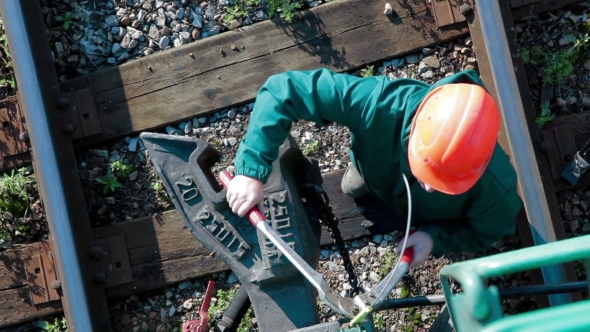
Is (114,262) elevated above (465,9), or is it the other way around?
(465,9)

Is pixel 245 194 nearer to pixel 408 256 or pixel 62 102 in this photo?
pixel 408 256

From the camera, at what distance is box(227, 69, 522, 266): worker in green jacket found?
2.88m

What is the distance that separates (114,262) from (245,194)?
1495 millimetres

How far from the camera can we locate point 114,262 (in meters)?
4.31

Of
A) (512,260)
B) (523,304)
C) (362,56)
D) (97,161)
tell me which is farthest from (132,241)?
(512,260)

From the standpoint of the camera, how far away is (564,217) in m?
4.25

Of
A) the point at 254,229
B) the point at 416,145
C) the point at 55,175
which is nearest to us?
the point at 416,145

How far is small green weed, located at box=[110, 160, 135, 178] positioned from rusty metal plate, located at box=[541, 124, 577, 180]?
2.79 m

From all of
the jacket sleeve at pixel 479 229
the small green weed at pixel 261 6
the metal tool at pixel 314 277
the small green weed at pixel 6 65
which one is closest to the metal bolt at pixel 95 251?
the small green weed at pixel 6 65

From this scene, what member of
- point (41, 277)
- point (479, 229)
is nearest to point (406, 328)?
point (479, 229)

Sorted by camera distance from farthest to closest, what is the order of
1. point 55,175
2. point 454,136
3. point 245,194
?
point 55,175 → point 245,194 → point 454,136

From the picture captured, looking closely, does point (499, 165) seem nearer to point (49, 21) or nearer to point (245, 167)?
point (245, 167)

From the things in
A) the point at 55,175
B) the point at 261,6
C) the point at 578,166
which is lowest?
the point at 578,166

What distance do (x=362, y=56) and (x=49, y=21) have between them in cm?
220
